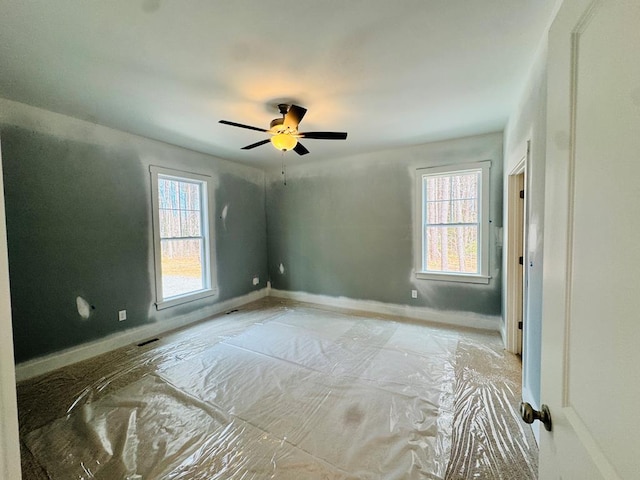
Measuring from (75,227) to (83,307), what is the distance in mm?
883

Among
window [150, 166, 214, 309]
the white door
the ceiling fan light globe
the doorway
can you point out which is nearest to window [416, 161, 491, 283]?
the doorway

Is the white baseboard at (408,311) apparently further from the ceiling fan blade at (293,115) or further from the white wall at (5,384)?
the white wall at (5,384)

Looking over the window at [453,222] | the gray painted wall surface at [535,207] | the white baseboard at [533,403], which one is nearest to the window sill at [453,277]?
the window at [453,222]

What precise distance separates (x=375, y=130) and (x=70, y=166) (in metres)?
3.41

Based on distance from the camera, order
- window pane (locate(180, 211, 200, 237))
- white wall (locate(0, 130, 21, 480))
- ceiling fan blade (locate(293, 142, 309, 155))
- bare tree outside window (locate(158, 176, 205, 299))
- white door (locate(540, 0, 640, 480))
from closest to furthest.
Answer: white door (locate(540, 0, 640, 480)), white wall (locate(0, 130, 21, 480)), ceiling fan blade (locate(293, 142, 309, 155)), bare tree outside window (locate(158, 176, 205, 299)), window pane (locate(180, 211, 200, 237))

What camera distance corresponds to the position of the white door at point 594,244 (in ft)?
1.51

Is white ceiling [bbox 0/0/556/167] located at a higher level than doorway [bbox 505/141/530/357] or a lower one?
higher

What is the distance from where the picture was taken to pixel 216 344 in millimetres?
3324

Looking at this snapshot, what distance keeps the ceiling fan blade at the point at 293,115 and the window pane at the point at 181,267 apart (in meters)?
2.54

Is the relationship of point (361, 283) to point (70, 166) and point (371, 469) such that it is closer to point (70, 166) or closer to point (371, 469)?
point (371, 469)

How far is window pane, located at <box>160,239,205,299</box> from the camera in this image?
3879mm

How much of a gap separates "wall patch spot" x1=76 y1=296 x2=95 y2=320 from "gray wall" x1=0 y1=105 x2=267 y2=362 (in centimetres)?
3

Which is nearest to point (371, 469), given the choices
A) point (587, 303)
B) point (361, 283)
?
point (587, 303)

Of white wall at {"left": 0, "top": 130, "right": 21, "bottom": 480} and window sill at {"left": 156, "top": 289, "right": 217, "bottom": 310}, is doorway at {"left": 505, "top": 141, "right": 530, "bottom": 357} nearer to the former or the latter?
white wall at {"left": 0, "top": 130, "right": 21, "bottom": 480}
